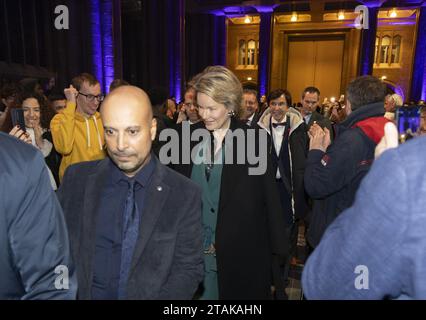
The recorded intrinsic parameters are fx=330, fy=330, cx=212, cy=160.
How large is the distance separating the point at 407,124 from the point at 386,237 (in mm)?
417

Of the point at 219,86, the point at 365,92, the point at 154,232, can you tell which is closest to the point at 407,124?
the point at 154,232

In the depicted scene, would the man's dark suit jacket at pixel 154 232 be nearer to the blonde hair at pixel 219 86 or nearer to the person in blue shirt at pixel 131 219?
the person in blue shirt at pixel 131 219

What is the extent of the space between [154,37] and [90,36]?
6582mm

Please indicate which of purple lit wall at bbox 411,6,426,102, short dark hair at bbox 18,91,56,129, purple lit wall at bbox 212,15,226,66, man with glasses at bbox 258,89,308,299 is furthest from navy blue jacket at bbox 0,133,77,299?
purple lit wall at bbox 212,15,226,66

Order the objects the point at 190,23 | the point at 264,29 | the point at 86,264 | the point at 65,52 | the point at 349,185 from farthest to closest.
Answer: the point at 190,23 < the point at 264,29 < the point at 65,52 < the point at 349,185 < the point at 86,264

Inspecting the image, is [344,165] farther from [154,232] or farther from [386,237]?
[386,237]

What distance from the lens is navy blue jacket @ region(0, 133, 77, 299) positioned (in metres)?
1.03

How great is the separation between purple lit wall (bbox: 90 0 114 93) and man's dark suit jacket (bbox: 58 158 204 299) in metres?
8.38

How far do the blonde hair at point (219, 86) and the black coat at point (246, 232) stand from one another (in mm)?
246

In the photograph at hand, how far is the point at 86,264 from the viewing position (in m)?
1.49

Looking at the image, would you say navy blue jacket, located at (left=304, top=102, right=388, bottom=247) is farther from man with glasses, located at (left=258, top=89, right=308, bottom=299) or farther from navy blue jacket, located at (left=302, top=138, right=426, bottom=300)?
navy blue jacket, located at (left=302, top=138, right=426, bottom=300)

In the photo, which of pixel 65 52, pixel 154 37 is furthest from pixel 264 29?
pixel 65 52
